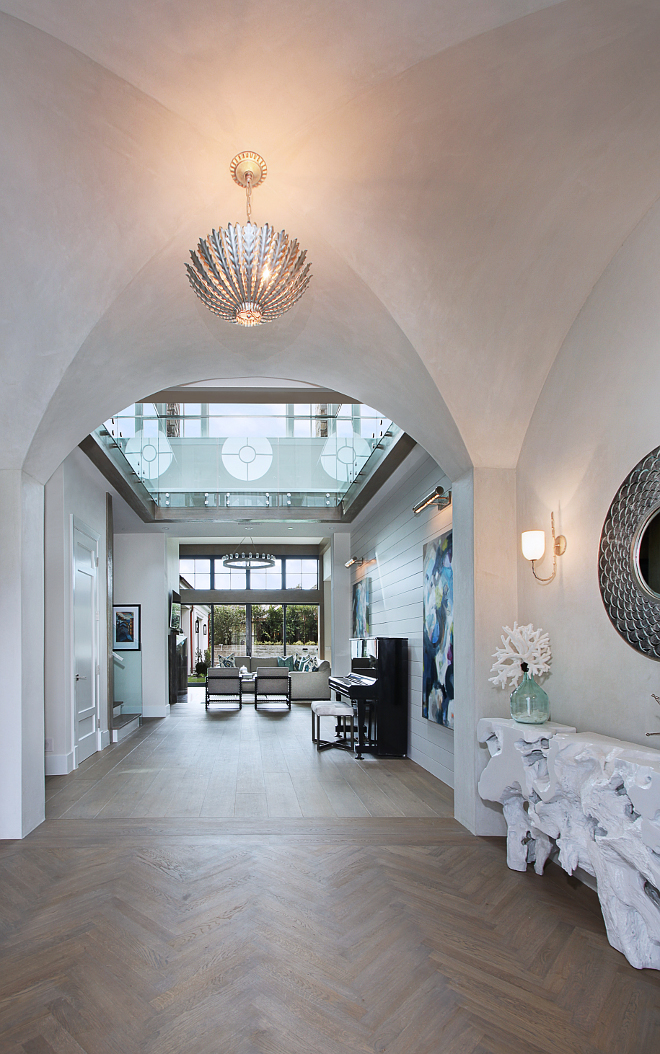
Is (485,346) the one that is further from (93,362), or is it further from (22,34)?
(22,34)

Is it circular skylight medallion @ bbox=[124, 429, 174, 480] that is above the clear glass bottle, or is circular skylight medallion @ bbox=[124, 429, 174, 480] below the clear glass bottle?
above

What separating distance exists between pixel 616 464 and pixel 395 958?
8.68ft

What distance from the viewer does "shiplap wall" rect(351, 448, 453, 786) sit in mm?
6848

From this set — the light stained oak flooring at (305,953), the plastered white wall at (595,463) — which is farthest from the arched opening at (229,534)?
the plastered white wall at (595,463)

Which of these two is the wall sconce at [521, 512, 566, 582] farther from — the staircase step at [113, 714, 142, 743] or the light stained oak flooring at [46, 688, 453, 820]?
the staircase step at [113, 714, 142, 743]

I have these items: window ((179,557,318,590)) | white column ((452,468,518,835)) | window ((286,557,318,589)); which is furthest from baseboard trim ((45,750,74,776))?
window ((286,557,318,589))

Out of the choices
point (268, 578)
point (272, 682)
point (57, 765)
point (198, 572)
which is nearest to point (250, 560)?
point (272, 682)

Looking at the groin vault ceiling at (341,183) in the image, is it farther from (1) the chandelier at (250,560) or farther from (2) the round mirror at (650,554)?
(1) the chandelier at (250,560)

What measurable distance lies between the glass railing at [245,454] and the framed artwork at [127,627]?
230cm

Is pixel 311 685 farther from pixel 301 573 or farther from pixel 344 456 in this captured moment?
pixel 344 456

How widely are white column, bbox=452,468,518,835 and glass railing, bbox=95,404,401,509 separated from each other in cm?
363

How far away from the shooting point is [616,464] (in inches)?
144

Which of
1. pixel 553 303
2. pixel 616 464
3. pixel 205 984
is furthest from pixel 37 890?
pixel 553 303

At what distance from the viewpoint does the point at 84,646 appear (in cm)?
812
